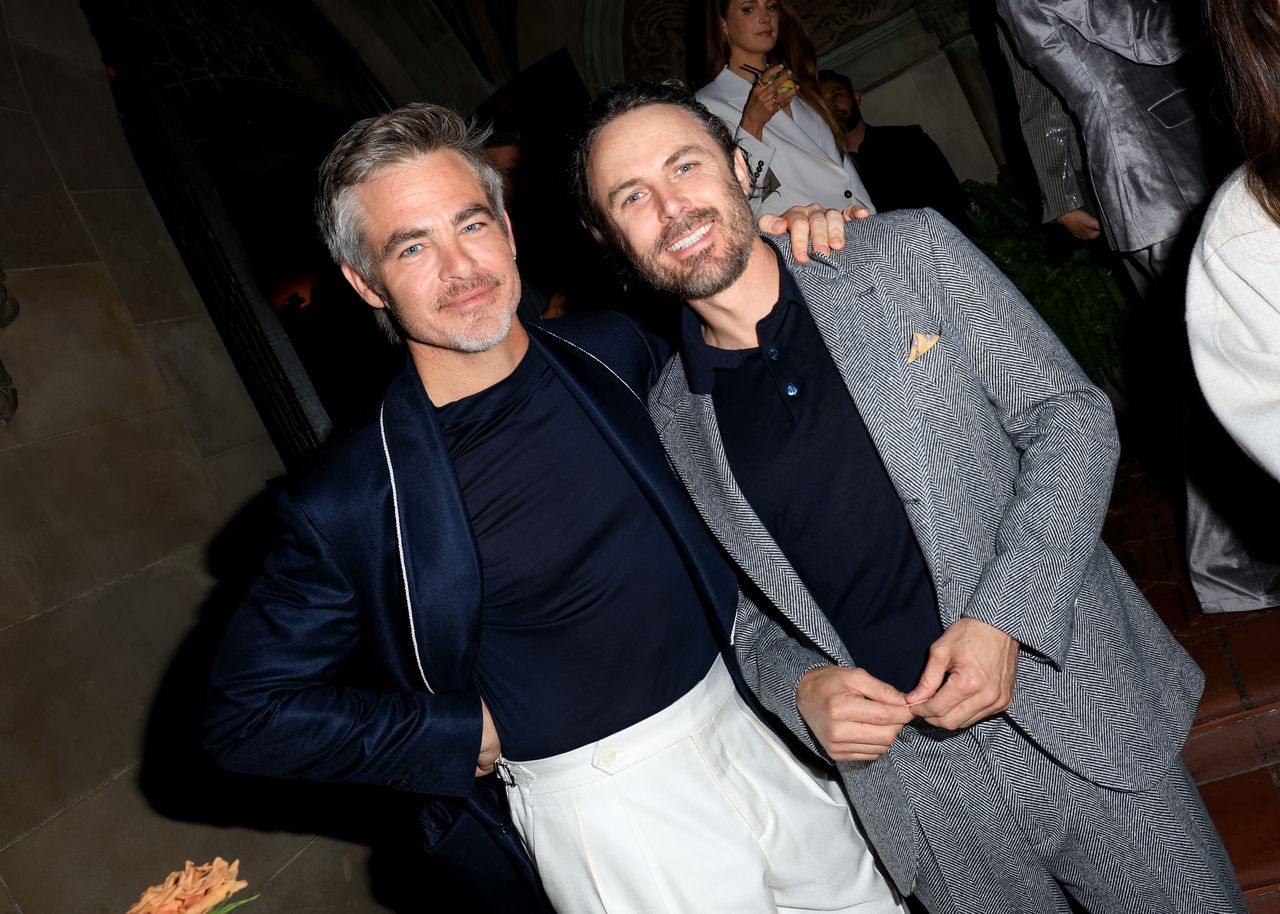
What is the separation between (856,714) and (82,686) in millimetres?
2784

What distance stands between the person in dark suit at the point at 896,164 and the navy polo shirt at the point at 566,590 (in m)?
4.02

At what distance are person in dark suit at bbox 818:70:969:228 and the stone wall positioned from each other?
147 inches

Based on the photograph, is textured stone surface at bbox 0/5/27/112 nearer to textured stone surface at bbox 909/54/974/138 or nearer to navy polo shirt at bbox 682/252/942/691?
navy polo shirt at bbox 682/252/942/691

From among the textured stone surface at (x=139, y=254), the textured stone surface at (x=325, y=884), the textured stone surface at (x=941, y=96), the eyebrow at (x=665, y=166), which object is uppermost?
the textured stone surface at (x=139, y=254)

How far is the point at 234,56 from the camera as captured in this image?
505 cm

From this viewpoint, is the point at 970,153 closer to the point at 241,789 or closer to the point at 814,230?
the point at 814,230

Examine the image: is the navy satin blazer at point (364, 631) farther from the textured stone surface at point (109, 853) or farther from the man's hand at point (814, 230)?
the textured stone surface at point (109, 853)

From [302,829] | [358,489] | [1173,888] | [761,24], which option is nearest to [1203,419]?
[1173,888]

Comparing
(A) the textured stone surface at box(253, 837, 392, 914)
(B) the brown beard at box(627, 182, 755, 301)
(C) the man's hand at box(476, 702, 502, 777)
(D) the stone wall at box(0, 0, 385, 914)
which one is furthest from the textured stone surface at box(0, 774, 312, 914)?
(B) the brown beard at box(627, 182, 755, 301)

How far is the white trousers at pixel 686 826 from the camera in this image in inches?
74.7

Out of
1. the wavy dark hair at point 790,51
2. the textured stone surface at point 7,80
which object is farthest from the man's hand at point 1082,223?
the textured stone surface at point 7,80

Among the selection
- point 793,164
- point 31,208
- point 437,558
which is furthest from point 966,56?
point 437,558

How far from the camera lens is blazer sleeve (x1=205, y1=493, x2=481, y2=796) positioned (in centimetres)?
189

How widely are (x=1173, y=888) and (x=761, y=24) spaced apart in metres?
3.26
